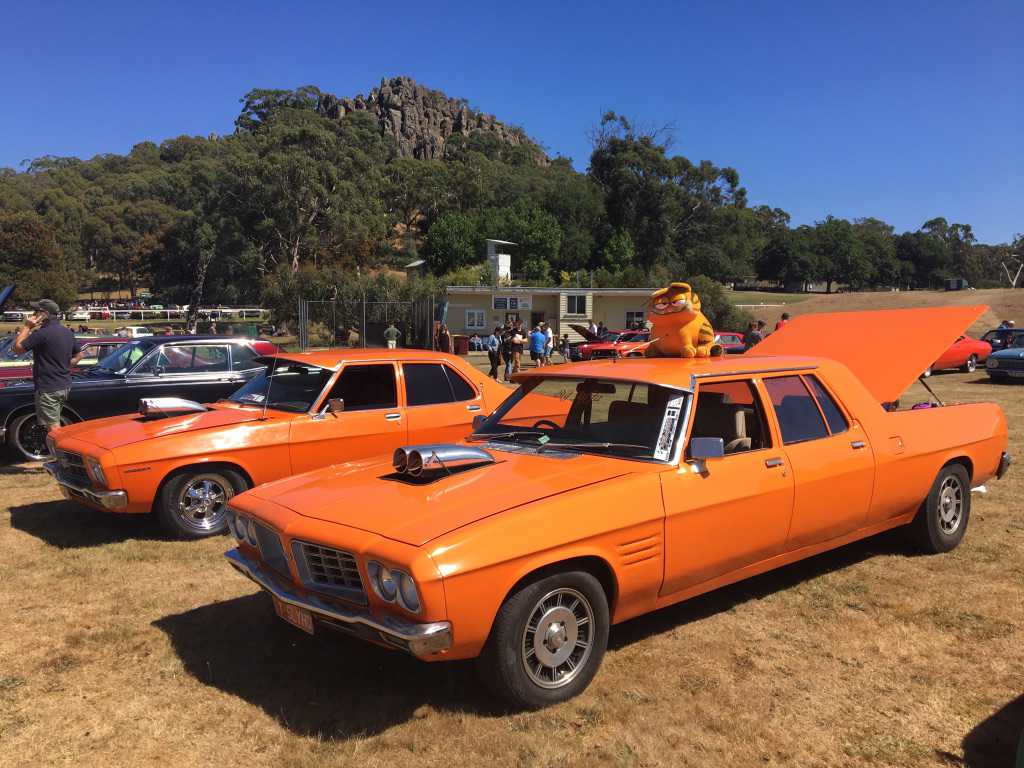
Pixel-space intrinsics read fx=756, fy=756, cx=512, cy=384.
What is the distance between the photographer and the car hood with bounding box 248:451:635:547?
11.1 ft

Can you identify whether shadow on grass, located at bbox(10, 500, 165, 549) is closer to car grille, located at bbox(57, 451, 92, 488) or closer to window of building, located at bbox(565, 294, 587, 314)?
car grille, located at bbox(57, 451, 92, 488)

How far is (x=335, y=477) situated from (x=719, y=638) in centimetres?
237

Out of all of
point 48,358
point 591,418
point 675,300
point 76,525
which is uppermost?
point 675,300

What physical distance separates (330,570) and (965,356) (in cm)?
2520

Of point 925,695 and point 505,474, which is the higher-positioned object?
point 505,474

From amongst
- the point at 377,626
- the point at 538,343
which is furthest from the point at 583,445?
the point at 538,343

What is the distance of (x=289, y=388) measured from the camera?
6762 mm

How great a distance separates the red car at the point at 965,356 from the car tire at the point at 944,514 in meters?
19.4

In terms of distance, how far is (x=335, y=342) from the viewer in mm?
29156

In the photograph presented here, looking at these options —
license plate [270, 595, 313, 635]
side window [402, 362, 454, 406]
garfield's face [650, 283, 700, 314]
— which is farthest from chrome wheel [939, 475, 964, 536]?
license plate [270, 595, 313, 635]

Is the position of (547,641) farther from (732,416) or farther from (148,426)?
(148,426)

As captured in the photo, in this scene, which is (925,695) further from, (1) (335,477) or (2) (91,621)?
(2) (91,621)

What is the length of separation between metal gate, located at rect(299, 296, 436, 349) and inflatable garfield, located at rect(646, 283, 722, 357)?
2273 centimetres

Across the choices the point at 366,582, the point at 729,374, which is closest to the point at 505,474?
the point at 366,582
